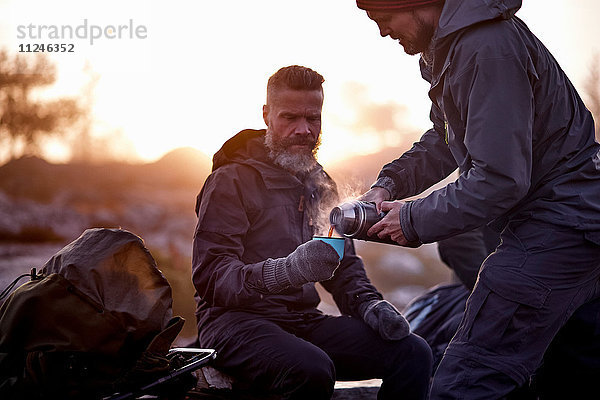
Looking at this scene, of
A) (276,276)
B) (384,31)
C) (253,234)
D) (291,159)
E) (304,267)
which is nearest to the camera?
(384,31)

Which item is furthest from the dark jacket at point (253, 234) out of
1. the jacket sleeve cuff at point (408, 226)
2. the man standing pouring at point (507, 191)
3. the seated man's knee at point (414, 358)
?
the man standing pouring at point (507, 191)

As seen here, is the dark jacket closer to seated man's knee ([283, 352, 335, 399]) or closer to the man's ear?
the man's ear

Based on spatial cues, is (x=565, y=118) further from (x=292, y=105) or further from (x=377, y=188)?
(x=292, y=105)

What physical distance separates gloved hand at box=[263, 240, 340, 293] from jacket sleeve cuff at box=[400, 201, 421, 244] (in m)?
0.38

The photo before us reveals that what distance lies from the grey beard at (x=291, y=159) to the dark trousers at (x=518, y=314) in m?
1.35

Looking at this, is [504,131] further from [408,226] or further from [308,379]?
[308,379]

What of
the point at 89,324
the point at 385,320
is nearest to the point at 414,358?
the point at 385,320

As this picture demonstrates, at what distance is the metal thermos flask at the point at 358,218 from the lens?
2.19 meters

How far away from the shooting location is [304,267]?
2.32 m

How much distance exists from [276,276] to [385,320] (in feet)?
2.23

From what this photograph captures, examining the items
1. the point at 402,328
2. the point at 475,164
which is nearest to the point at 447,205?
the point at 475,164

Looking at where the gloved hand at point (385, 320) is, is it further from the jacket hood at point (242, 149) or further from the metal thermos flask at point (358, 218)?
the jacket hood at point (242, 149)

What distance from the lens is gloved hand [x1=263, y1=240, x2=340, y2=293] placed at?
228 centimetres

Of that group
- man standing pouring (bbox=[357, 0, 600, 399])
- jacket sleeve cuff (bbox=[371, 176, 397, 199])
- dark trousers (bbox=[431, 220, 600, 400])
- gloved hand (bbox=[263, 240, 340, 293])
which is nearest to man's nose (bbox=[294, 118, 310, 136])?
jacket sleeve cuff (bbox=[371, 176, 397, 199])
